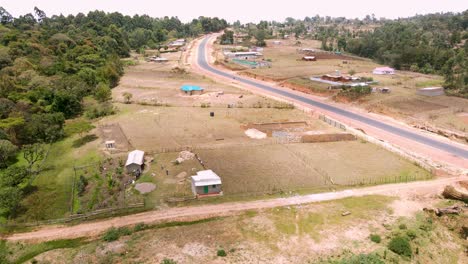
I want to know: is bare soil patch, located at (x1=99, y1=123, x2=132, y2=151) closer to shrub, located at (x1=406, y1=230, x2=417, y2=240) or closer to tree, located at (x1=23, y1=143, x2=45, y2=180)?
tree, located at (x1=23, y1=143, x2=45, y2=180)

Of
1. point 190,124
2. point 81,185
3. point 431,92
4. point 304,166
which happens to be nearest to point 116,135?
point 190,124

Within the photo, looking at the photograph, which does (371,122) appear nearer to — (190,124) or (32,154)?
(190,124)

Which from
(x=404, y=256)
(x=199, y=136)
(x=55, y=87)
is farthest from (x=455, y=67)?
(x=55, y=87)

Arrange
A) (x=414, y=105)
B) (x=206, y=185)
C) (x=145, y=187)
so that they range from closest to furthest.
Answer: (x=206, y=185)
(x=145, y=187)
(x=414, y=105)

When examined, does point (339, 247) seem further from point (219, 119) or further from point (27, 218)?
point (219, 119)

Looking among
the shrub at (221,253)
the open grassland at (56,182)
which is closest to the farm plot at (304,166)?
the shrub at (221,253)
